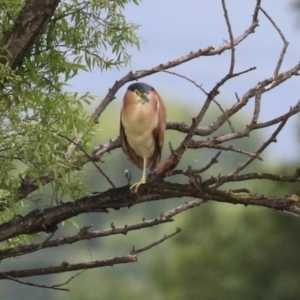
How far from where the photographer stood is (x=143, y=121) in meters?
2.70

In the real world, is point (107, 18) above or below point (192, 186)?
above

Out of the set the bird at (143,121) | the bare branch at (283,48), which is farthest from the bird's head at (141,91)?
the bare branch at (283,48)

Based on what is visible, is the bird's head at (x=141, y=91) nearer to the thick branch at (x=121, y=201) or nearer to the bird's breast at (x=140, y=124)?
the bird's breast at (x=140, y=124)

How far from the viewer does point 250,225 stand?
11.0 metres

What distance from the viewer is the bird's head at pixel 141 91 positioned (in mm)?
2656

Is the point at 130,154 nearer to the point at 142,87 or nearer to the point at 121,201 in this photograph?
the point at 142,87

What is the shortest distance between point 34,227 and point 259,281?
8.33m

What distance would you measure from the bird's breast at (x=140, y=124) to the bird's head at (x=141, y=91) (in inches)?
0.6

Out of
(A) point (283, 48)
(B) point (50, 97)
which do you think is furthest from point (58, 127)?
(A) point (283, 48)

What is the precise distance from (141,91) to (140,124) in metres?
0.11

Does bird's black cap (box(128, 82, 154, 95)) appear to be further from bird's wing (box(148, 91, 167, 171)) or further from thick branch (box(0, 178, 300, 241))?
thick branch (box(0, 178, 300, 241))

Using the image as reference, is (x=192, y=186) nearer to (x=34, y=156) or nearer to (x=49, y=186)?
(x=34, y=156)

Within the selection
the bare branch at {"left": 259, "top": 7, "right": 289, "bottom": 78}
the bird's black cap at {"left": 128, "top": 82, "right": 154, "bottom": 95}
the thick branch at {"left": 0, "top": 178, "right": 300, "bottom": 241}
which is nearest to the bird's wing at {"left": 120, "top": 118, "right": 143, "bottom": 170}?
the bird's black cap at {"left": 128, "top": 82, "right": 154, "bottom": 95}

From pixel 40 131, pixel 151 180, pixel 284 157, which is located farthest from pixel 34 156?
pixel 284 157
